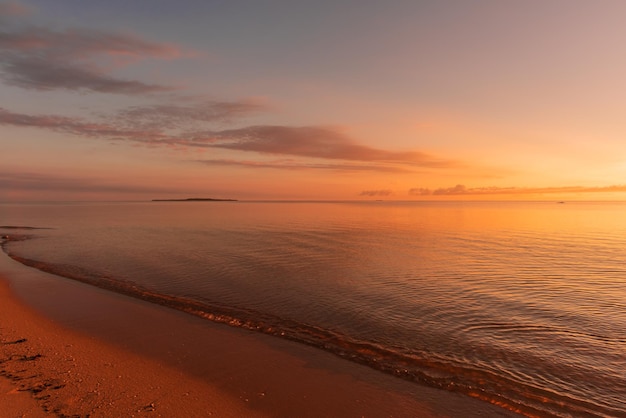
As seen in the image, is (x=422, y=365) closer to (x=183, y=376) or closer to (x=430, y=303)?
(x=430, y=303)

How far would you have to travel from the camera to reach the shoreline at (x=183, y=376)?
7.98 metres

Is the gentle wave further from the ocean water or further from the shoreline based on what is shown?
the shoreline

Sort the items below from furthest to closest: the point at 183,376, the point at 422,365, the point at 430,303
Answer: the point at 430,303 < the point at 422,365 < the point at 183,376

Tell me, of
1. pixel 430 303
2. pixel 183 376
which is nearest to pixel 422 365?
pixel 430 303

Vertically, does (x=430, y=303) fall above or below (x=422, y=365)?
below

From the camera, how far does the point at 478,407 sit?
842 centimetres

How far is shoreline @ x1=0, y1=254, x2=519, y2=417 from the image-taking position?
7.98 m

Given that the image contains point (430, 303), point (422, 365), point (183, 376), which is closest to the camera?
point (183, 376)

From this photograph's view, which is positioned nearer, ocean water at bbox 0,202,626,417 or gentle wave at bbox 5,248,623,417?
gentle wave at bbox 5,248,623,417

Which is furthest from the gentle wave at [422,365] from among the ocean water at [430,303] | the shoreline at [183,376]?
the shoreline at [183,376]

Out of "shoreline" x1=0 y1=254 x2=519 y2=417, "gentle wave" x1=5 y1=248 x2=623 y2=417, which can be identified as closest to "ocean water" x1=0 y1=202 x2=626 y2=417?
"gentle wave" x1=5 y1=248 x2=623 y2=417

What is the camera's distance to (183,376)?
9391mm

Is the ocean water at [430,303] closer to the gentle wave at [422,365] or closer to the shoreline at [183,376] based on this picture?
the gentle wave at [422,365]

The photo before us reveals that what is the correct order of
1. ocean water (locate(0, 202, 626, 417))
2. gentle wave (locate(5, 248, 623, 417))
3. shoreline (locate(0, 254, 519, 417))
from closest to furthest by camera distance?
1. shoreline (locate(0, 254, 519, 417))
2. gentle wave (locate(5, 248, 623, 417))
3. ocean water (locate(0, 202, 626, 417))
